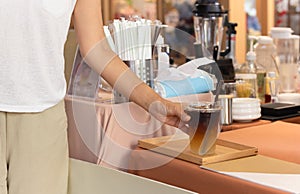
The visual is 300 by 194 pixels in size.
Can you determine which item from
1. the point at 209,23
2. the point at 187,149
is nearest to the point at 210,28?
the point at 209,23

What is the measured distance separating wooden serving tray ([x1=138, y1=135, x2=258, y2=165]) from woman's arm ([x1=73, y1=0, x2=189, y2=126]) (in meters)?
0.09

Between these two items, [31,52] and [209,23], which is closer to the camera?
[31,52]

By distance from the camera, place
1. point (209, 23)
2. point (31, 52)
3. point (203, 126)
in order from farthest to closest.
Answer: point (209, 23)
point (203, 126)
point (31, 52)

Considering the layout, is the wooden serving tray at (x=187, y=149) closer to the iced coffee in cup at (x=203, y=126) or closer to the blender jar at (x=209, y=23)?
the iced coffee in cup at (x=203, y=126)

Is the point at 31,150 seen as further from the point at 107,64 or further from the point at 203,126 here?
the point at 203,126

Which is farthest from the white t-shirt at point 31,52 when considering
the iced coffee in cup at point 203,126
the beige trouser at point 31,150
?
the iced coffee in cup at point 203,126

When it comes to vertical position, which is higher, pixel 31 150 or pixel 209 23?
pixel 209 23

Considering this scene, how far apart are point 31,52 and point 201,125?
0.44m

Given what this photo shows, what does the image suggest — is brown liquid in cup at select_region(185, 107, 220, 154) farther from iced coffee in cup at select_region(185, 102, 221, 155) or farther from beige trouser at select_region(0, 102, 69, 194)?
beige trouser at select_region(0, 102, 69, 194)

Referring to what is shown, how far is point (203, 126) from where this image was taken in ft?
4.11

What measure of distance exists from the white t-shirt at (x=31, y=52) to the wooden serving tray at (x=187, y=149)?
1.18 ft

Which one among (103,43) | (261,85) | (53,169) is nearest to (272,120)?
(261,85)

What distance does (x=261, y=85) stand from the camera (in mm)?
2090

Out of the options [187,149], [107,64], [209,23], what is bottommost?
[187,149]
